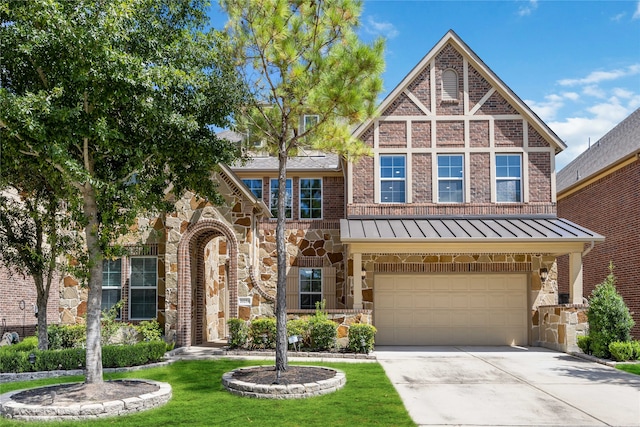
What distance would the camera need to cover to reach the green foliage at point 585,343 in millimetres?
14836

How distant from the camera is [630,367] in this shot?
1329 cm

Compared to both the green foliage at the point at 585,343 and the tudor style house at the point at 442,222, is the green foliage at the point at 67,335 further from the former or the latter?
the green foliage at the point at 585,343

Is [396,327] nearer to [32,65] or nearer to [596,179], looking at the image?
[596,179]

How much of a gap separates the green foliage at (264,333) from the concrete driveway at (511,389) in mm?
2774

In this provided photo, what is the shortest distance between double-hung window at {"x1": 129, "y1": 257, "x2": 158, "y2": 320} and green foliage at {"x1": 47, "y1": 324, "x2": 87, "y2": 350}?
1.78 metres

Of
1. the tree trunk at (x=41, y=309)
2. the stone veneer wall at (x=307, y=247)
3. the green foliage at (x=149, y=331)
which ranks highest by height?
the stone veneer wall at (x=307, y=247)

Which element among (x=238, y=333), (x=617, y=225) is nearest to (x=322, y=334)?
(x=238, y=333)

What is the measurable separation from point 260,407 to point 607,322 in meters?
9.41

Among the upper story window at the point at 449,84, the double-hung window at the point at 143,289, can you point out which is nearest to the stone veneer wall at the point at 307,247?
the double-hung window at the point at 143,289

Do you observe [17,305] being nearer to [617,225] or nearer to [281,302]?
[281,302]

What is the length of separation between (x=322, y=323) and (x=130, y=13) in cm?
876

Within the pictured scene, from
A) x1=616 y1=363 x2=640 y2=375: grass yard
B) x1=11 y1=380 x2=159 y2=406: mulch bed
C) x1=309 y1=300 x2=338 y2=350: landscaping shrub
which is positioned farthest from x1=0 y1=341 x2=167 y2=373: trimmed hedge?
x1=616 y1=363 x2=640 y2=375: grass yard

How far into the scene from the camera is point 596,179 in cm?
2141

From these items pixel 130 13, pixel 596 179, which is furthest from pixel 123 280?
pixel 596 179
